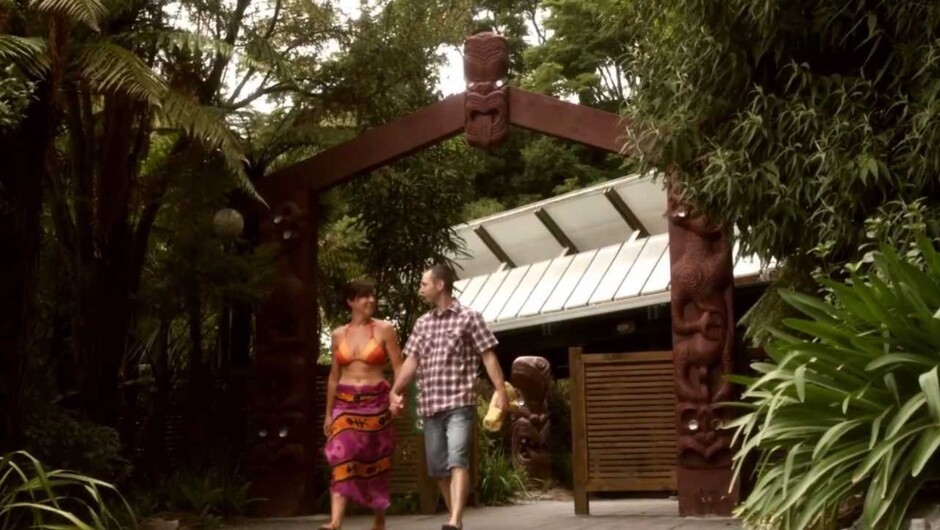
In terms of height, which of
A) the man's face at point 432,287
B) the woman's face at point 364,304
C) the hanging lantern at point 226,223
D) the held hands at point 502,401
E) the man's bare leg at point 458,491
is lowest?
the man's bare leg at point 458,491

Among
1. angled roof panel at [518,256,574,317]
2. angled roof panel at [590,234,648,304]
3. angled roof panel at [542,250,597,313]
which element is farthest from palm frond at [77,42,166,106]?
angled roof panel at [518,256,574,317]

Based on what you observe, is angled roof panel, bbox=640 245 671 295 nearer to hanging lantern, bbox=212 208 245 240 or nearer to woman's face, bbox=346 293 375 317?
hanging lantern, bbox=212 208 245 240

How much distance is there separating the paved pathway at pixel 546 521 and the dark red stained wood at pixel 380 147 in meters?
3.17

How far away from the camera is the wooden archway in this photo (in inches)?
500

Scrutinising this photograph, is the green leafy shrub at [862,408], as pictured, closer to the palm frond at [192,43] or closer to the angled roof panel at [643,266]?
the palm frond at [192,43]

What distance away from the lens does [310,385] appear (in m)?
14.3

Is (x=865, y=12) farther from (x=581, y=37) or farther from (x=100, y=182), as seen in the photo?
(x=581, y=37)

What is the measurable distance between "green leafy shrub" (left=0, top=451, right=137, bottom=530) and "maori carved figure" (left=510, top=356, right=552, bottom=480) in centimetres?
963

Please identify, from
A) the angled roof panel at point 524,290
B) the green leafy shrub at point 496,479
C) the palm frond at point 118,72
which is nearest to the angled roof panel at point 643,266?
the angled roof panel at point 524,290

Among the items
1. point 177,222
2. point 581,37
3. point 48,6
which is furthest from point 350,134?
point 581,37

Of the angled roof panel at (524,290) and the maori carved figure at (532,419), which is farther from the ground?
the angled roof panel at (524,290)

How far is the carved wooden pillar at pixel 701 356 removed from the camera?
496 inches

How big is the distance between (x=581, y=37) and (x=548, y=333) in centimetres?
1405

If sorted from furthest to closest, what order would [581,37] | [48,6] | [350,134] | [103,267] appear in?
[581,37] → [350,134] → [103,267] → [48,6]
